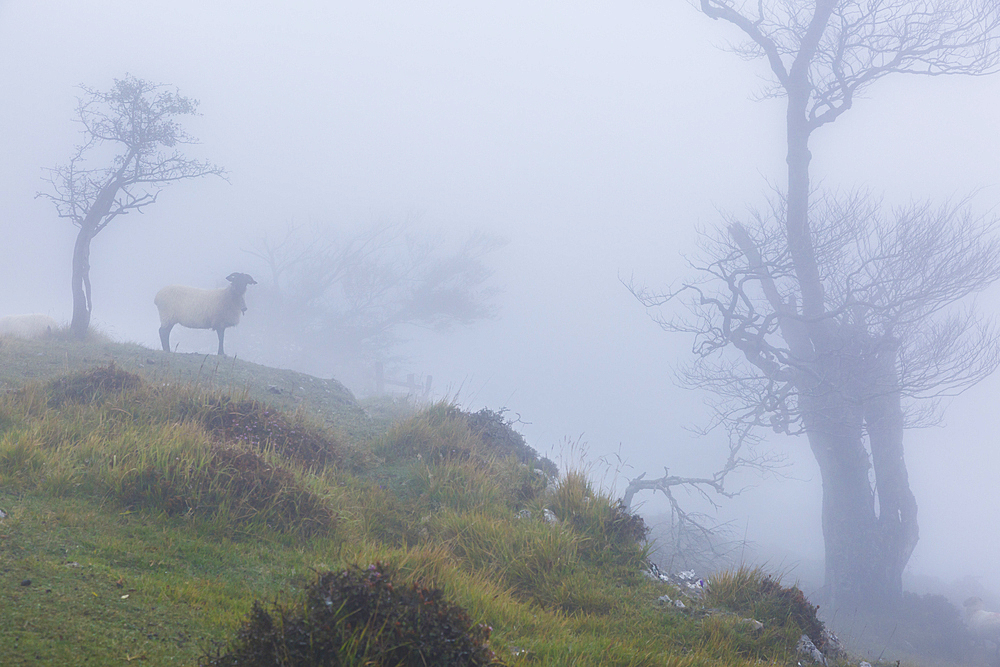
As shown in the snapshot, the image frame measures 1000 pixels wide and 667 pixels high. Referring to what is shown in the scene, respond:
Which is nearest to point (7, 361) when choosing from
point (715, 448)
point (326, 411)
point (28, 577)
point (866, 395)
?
point (326, 411)

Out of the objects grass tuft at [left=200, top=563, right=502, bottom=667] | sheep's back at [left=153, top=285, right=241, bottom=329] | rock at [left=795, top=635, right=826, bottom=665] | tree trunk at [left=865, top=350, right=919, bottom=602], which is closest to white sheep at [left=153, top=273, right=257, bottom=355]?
sheep's back at [left=153, top=285, right=241, bottom=329]

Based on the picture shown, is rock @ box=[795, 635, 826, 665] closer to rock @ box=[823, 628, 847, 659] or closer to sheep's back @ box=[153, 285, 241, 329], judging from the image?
rock @ box=[823, 628, 847, 659]

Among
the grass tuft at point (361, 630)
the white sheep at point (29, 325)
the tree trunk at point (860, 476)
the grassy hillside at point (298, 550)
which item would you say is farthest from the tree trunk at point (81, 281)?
the tree trunk at point (860, 476)

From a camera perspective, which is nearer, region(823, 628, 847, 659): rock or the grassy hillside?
the grassy hillside

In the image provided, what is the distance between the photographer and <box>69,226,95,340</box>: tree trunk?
16516mm

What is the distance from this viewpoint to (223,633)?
3459 mm

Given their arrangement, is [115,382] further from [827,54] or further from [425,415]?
[827,54]

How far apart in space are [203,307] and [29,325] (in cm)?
546

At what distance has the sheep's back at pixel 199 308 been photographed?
56.9 feet

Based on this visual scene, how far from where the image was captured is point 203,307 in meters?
17.4

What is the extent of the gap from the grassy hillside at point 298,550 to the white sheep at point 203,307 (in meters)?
8.41

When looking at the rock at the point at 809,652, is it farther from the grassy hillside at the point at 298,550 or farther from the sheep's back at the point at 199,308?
the sheep's back at the point at 199,308

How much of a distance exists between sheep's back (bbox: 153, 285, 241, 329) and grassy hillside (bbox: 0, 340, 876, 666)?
8457 millimetres

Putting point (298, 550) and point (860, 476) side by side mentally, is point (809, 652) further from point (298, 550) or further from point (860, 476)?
point (860, 476)
